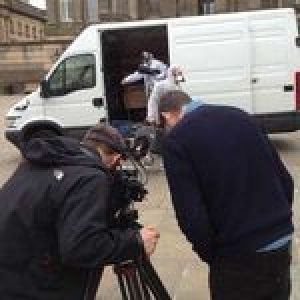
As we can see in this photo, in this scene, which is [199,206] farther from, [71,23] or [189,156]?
[71,23]

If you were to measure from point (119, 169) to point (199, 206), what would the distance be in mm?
348

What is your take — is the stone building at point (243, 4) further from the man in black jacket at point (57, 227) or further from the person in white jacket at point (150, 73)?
the man in black jacket at point (57, 227)

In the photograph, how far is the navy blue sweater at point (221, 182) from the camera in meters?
3.37

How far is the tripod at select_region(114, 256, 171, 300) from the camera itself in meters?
3.61

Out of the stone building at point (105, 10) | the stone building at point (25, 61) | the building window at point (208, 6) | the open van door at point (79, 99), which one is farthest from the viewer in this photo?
the building window at point (208, 6)

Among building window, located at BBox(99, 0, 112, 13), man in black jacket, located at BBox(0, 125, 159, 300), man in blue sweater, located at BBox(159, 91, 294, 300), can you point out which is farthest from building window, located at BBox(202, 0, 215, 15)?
man in black jacket, located at BBox(0, 125, 159, 300)

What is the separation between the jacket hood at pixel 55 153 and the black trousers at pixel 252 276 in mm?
735

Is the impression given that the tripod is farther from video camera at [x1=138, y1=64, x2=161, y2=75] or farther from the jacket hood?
video camera at [x1=138, y1=64, x2=161, y2=75]

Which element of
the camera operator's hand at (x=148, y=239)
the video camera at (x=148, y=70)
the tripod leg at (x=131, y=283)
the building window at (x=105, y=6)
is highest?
the building window at (x=105, y=6)

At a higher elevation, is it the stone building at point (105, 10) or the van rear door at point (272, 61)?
the stone building at point (105, 10)

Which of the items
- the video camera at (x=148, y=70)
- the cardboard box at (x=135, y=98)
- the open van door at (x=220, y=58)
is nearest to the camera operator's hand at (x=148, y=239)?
the video camera at (x=148, y=70)

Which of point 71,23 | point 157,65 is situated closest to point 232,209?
point 157,65

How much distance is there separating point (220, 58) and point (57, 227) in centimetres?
1167

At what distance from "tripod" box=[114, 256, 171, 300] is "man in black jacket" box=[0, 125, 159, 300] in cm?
47
